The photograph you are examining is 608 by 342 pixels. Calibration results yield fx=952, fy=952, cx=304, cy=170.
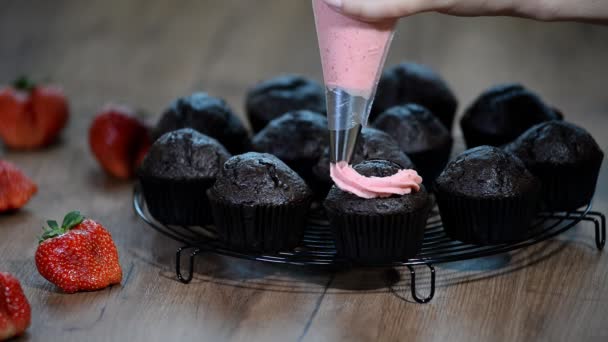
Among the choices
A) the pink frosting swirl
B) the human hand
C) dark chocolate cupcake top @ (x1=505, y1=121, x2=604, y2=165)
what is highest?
the human hand

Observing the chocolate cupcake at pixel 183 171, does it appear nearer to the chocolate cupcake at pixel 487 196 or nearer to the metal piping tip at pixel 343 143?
the metal piping tip at pixel 343 143

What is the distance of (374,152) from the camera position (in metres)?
2.73

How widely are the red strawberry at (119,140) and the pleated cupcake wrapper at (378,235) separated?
1164 millimetres

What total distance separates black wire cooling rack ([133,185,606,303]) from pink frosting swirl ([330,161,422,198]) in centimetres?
18

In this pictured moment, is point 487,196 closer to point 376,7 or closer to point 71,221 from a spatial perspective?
point 376,7

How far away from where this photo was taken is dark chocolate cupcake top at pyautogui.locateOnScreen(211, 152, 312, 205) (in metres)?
2.42

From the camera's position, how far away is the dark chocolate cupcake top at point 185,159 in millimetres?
2689

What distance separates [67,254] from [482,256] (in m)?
1.04

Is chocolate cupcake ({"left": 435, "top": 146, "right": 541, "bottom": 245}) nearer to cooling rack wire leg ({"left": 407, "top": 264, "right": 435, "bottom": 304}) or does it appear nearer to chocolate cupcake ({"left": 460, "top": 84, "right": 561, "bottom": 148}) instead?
cooling rack wire leg ({"left": 407, "top": 264, "right": 435, "bottom": 304})

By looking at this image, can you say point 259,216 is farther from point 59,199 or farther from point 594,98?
point 594,98

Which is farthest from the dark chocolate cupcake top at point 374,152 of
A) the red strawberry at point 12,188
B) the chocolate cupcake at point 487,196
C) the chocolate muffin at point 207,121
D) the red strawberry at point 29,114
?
the red strawberry at point 29,114

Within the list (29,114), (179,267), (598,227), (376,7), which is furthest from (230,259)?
(29,114)

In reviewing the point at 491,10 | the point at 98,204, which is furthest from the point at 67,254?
the point at 491,10

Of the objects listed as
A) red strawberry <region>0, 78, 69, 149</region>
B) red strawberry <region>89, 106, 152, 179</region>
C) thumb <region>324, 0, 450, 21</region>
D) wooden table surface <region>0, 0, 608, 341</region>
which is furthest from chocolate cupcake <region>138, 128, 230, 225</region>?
red strawberry <region>0, 78, 69, 149</region>
